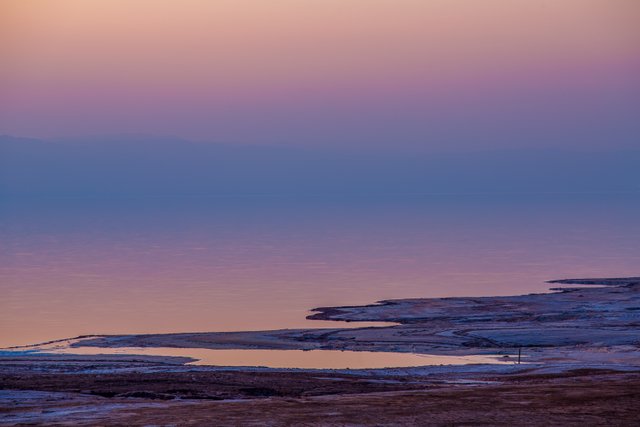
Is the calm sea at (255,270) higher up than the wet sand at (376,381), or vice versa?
the calm sea at (255,270)

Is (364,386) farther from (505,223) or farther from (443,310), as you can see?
(505,223)

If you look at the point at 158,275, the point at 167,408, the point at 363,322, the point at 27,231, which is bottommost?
the point at 167,408

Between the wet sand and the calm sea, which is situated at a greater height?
the calm sea

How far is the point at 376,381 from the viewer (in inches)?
973

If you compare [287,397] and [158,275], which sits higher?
[158,275]

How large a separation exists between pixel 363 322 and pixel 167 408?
25023 millimetres

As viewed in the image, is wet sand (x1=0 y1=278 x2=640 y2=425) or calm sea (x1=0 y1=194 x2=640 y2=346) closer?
wet sand (x1=0 y1=278 x2=640 y2=425)

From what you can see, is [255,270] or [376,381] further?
[255,270]

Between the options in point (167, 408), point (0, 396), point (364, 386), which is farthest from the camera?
point (364, 386)

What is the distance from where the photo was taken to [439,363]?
106 ft

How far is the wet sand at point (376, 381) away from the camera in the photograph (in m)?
18.6

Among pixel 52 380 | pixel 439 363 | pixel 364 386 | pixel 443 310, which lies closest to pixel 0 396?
pixel 52 380

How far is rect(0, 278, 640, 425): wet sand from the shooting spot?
60.9 feet

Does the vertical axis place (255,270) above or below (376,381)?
above
